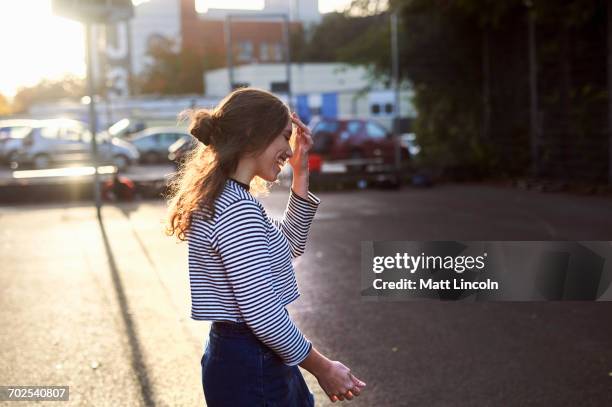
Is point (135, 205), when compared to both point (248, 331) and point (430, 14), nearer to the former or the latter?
point (430, 14)

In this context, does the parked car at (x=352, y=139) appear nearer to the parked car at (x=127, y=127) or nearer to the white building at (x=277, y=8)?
the white building at (x=277, y=8)

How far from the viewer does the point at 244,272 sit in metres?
2.71

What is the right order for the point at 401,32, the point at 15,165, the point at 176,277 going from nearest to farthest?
the point at 176,277
the point at 401,32
the point at 15,165

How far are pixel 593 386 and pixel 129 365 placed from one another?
2.61 meters

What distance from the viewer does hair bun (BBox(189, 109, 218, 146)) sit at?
2867mm

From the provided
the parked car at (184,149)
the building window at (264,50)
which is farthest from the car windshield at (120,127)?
the parked car at (184,149)

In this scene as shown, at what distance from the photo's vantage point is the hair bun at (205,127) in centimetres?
287

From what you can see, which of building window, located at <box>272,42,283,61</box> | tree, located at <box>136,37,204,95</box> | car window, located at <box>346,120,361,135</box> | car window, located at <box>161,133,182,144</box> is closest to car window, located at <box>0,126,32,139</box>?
car window, located at <box>161,133,182,144</box>

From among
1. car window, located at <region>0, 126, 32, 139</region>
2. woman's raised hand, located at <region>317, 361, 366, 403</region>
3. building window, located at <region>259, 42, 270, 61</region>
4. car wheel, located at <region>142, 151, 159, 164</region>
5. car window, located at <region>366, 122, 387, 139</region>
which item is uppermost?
building window, located at <region>259, 42, 270, 61</region>

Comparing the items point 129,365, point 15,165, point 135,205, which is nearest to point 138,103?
point 15,165

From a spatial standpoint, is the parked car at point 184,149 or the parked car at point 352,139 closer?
the parked car at point 184,149

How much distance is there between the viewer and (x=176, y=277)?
9.19 metres

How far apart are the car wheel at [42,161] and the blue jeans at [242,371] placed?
102 ft

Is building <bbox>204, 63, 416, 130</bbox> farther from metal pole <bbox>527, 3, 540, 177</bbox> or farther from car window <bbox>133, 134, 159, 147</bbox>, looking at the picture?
metal pole <bbox>527, 3, 540, 177</bbox>
